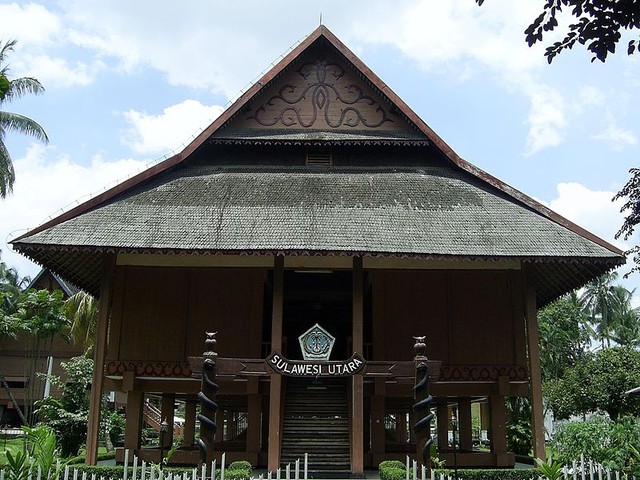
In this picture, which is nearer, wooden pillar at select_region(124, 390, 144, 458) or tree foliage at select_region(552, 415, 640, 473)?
tree foliage at select_region(552, 415, 640, 473)

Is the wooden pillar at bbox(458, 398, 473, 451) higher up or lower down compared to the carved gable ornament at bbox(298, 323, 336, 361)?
lower down

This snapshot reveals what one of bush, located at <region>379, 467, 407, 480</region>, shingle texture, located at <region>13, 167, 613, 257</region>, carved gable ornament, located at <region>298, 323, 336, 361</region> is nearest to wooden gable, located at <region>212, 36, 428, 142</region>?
shingle texture, located at <region>13, 167, 613, 257</region>

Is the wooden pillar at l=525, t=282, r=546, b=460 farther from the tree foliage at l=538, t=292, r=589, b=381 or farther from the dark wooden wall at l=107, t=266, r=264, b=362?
the tree foliage at l=538, t=292, r=589, b=381

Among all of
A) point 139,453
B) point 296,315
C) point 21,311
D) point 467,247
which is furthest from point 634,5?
point 21,311

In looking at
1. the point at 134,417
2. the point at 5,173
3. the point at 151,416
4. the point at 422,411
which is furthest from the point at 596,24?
the point at 151,416

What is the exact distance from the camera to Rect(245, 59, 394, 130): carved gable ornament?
18266 millimetres

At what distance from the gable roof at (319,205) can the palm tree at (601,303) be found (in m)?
43.3

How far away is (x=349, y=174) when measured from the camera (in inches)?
698

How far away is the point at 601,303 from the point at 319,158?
4793cm

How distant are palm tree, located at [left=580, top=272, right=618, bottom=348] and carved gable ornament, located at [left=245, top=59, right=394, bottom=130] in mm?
45814

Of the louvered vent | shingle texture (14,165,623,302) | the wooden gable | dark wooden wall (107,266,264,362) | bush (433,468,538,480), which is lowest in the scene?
bush (433,468,538,480)

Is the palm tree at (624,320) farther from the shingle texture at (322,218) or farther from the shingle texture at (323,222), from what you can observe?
the shingle texture at (322,218)

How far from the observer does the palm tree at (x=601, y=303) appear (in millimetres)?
58625

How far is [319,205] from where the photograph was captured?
52.0 ft
